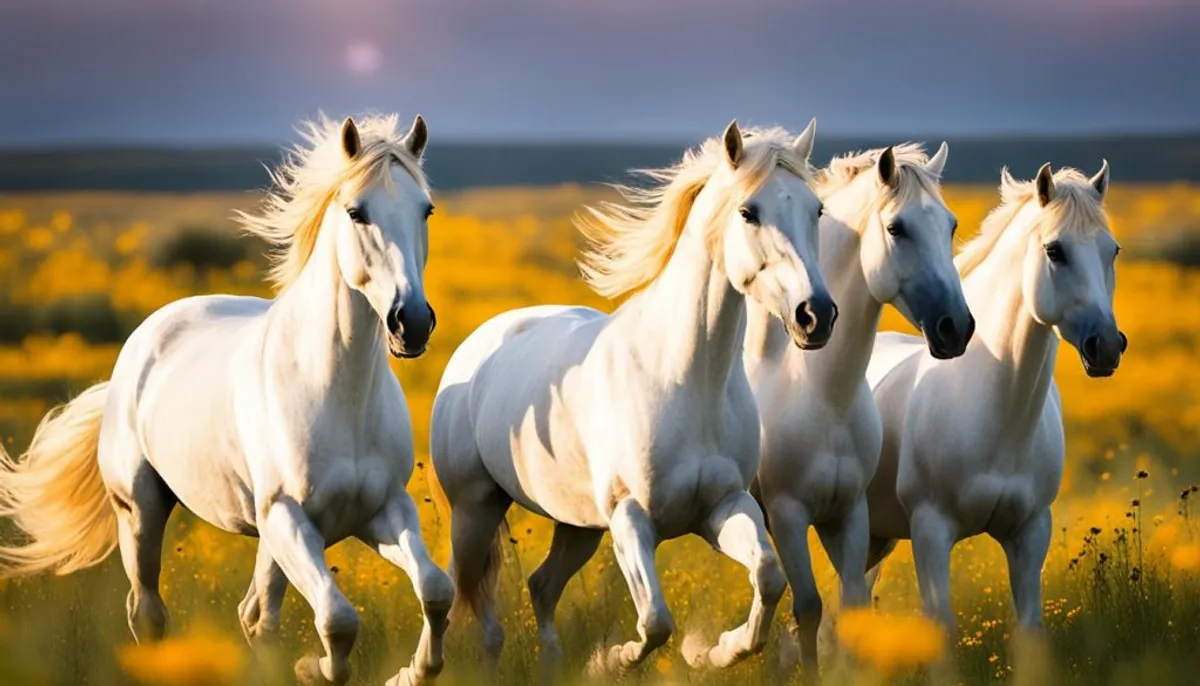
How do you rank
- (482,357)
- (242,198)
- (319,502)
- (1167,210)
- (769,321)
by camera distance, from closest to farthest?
(319,502)
(769,321)
(482,357)
(1167,210)
(242,198)

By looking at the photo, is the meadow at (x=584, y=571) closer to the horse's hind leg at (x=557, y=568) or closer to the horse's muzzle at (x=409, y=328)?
the horse's hind leg at (x=557, y=568)

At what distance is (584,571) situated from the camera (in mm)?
10570

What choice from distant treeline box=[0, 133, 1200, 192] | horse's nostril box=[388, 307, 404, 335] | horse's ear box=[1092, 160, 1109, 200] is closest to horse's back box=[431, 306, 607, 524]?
horse's nostril box=[388, 307, 404, 335]

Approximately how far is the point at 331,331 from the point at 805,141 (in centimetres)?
196

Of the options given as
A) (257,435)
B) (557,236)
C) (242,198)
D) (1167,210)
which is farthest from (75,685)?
(242,198)

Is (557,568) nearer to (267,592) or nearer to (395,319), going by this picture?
(267,592)

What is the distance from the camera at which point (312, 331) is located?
23.8 feet

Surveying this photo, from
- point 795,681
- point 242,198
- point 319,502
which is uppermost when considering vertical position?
point 242,198

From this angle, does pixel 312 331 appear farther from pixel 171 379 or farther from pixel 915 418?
pixel 915 418

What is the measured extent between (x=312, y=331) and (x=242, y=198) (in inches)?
1077

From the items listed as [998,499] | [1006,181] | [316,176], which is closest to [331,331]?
[316,176]

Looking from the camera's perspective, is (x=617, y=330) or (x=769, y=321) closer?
(x=617, y=330)

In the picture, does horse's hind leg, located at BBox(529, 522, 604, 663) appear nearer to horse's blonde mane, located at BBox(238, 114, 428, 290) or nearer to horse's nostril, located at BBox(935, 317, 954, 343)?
horse's blonde mane, located at BBox(238, 114, 428, 290)

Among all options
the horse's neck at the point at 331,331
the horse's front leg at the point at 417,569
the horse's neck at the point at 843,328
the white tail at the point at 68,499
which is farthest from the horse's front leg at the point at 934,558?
the white tail at the point at 68,499
